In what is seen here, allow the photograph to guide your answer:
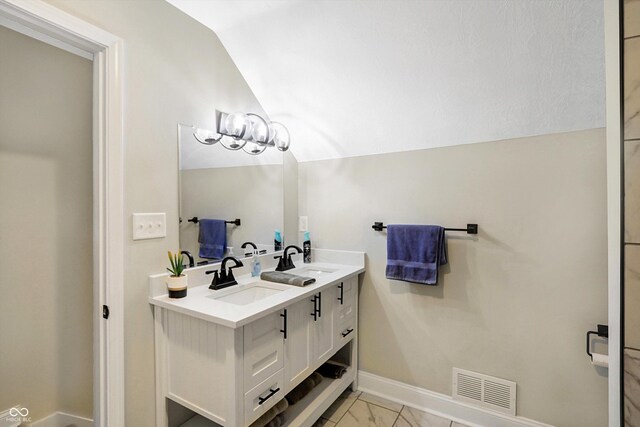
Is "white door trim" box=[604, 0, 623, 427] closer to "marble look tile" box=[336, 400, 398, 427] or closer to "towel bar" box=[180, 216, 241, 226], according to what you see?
A: "marble look tile" box=[336, 400, 398, 427]

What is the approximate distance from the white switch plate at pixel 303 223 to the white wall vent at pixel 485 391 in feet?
4.49

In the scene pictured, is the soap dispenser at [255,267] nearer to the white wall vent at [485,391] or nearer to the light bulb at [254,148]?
the light bulb at [254,148]

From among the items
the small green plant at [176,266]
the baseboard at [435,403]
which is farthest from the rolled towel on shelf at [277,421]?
the small green plant at [176,266]

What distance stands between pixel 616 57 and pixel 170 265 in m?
1.82

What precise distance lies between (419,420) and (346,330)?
26.1 inches

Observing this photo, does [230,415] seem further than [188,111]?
No

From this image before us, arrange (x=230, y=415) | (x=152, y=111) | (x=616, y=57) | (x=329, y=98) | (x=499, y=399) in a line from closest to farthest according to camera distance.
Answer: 1. (x=616, y=57)
2. (x=230, y=415)
3. (x=152, y=111)
4. (x=499, y=399)
5. (x=329, y=98)

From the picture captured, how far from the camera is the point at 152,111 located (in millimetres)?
1428

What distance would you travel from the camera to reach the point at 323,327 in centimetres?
174

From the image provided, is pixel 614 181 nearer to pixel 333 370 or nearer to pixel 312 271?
pixel 312 271

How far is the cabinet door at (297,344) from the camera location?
144 cm

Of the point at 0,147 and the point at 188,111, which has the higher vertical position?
the point at 188,111

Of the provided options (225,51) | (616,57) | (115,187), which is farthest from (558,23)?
(115,187)

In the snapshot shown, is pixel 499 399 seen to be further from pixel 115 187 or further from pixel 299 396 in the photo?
pixel 115 187
